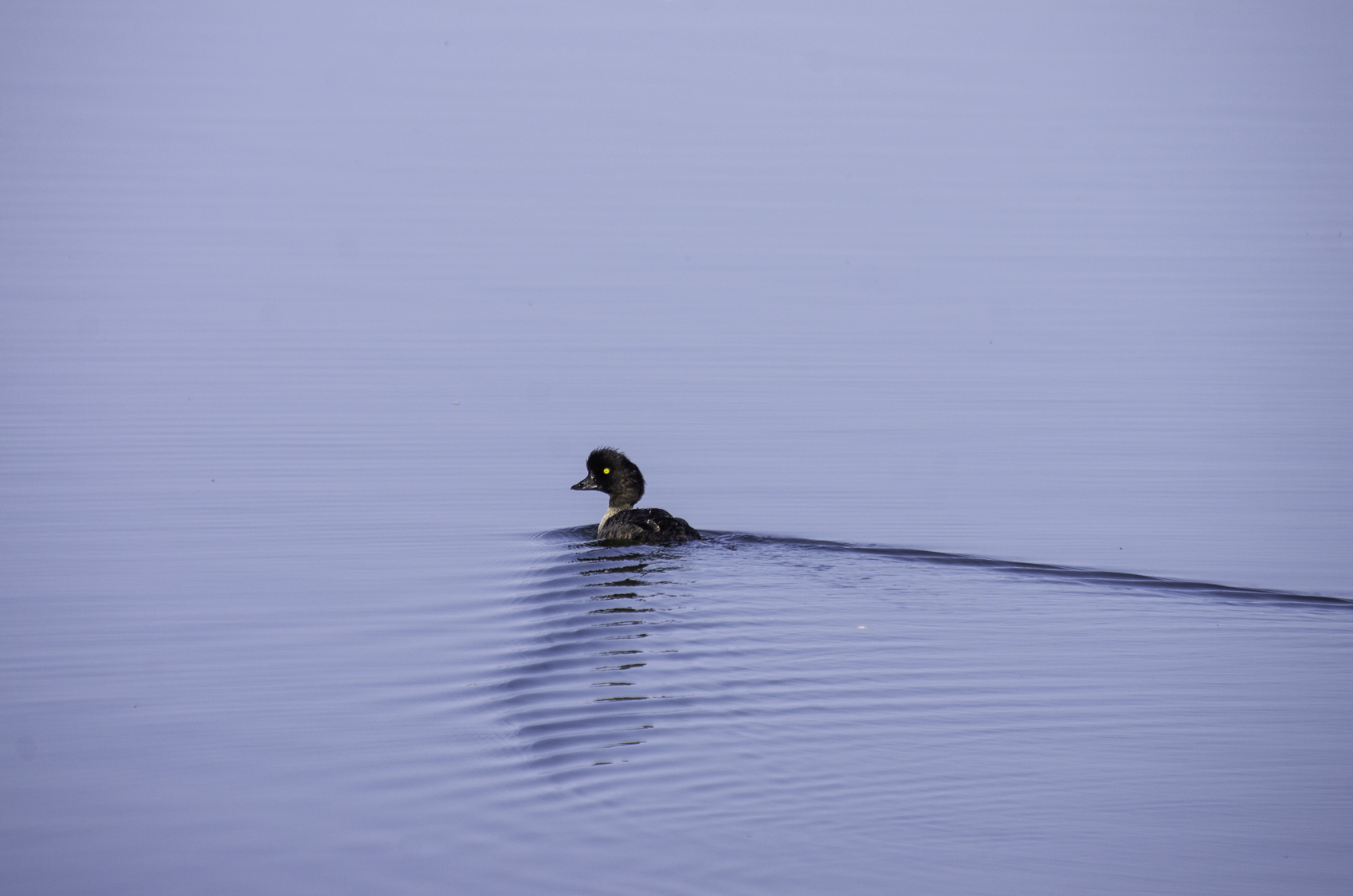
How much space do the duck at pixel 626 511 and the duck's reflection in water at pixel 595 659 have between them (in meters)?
0.18

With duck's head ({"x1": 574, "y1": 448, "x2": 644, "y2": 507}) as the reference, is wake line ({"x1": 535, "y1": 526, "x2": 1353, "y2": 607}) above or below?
below

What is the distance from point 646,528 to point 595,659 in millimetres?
3637

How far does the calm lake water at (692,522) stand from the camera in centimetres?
789

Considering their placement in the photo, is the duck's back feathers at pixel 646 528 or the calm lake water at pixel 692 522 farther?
the duck's back feathers at pixel 646 528

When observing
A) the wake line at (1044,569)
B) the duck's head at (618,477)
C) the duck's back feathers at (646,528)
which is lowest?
the wake line at (1044,569)

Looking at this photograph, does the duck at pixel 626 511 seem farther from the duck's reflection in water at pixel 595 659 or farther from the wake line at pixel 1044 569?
the wake line at pixel 1044 569

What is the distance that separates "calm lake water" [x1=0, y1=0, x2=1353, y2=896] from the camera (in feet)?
25.9

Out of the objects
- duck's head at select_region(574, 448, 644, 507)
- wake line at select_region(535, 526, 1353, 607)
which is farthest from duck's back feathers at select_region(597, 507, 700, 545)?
duck's head at select_region(574, 448, 644, 507)

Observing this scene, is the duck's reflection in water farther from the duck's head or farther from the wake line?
the duck's head

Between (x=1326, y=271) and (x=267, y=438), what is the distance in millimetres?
16029

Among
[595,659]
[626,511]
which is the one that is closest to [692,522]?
[626,511]

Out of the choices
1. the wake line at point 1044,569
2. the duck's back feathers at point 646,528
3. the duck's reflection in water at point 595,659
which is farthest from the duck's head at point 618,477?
the duck's reflection in water at point 595,659

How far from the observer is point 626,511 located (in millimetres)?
14461

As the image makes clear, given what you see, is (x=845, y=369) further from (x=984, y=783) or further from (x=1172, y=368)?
(x=984, y=783)
